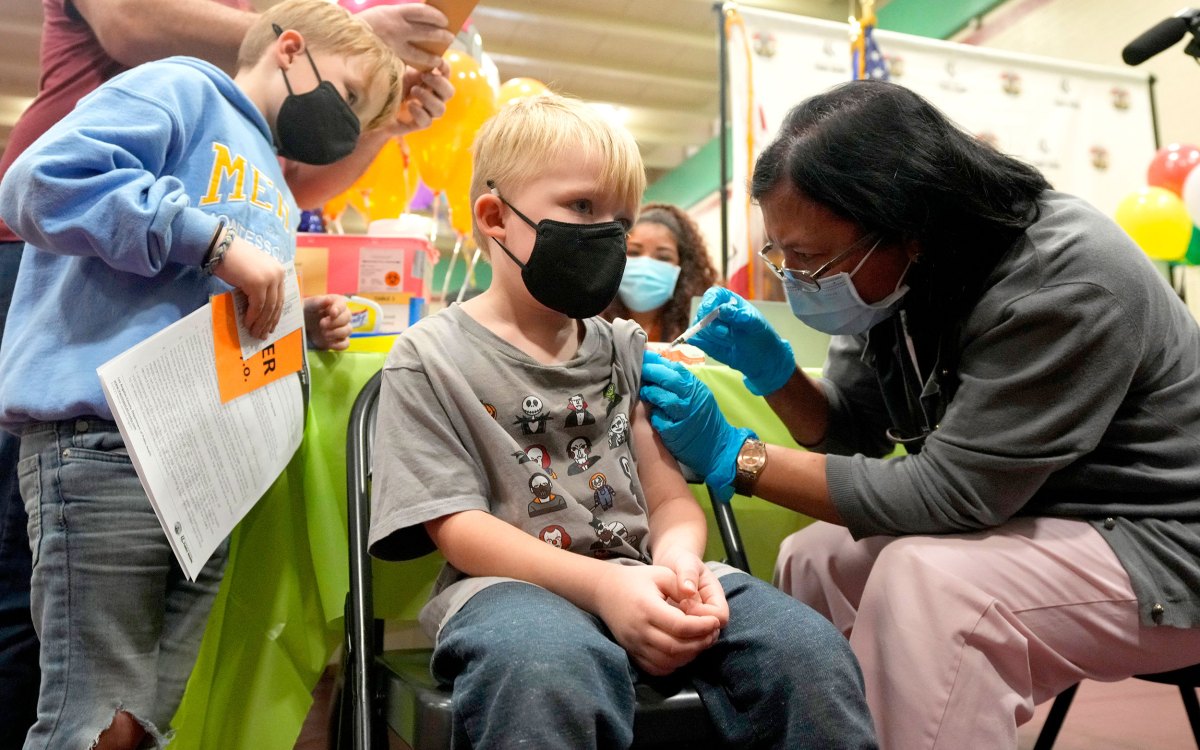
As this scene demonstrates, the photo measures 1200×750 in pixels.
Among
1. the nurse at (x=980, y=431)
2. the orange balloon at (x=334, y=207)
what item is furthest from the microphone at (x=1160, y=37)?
the orange balloon at (x=334, y=207)

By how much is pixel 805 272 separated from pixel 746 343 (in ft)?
0.61

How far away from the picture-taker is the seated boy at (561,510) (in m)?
0.81

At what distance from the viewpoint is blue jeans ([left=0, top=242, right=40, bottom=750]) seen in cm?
110

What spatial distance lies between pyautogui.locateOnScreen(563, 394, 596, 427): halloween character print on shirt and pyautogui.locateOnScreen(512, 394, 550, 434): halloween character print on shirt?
31mm

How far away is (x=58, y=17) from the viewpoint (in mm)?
1376

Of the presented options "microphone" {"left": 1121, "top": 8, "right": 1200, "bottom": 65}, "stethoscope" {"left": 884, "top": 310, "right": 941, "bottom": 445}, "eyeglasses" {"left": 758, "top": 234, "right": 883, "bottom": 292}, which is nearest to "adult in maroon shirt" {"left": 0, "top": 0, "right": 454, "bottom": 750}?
"eyeglasses" {"left": 758, "top": 234, "right": 883, "bottom": 292}

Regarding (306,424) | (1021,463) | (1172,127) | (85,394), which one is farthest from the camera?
(1172,127)

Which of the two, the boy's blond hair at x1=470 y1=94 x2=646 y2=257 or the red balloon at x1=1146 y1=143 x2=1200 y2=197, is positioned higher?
the red balloon at x1=1146 y1=143 x2=1200 y2=197

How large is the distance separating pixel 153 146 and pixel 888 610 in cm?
108

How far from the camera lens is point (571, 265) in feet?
3.57

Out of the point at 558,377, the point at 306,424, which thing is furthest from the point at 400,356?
the point at 306,424

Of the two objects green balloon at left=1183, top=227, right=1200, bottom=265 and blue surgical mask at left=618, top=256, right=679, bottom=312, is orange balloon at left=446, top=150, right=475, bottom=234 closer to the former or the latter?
blue surgical mask at left=618, top=256, right=679, bottom=312

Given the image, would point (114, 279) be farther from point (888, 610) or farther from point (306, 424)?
point (888, 610)

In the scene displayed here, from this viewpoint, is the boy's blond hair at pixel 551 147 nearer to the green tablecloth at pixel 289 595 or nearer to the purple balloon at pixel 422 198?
the green tablecloth at pixel 289 595
